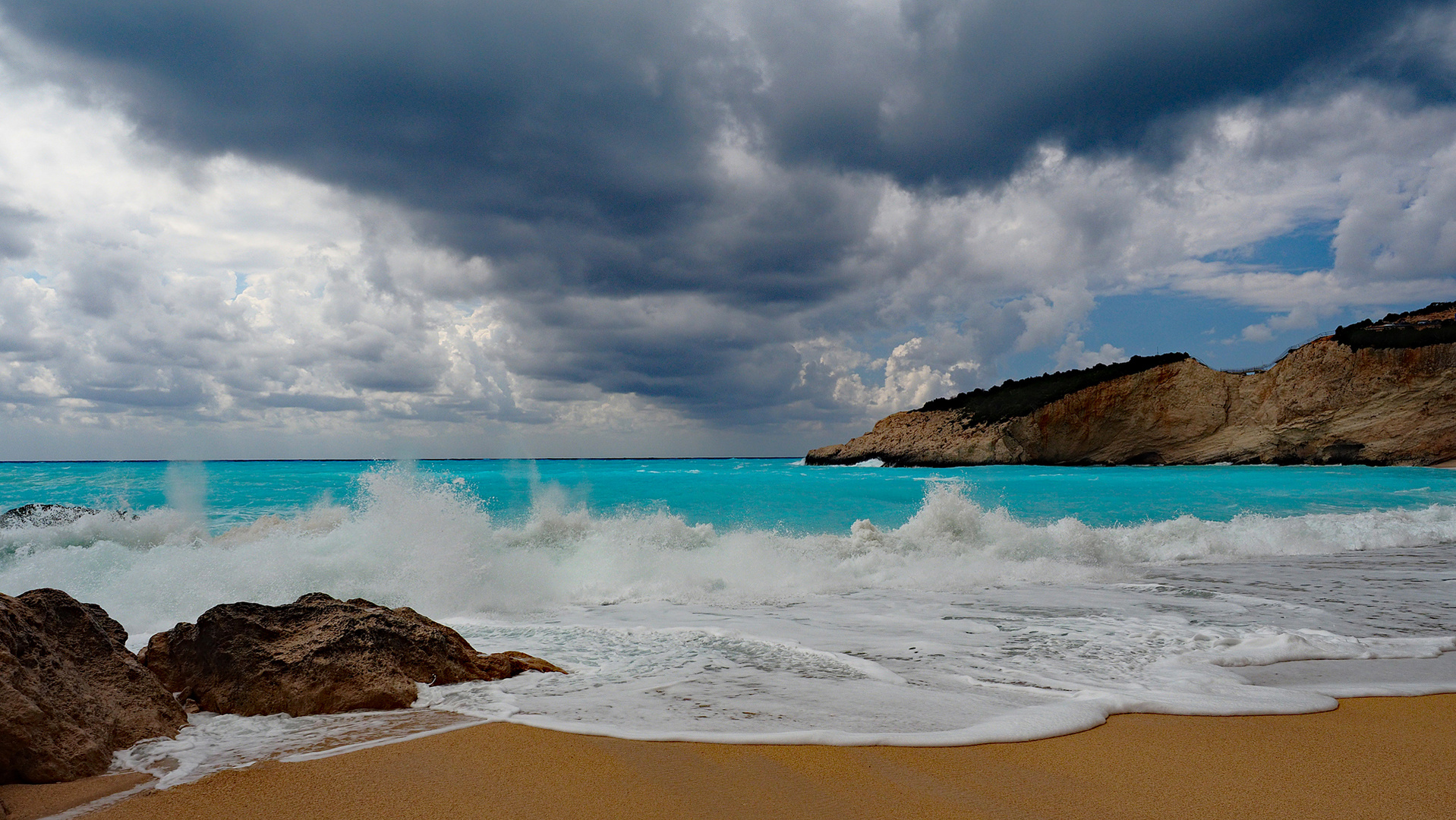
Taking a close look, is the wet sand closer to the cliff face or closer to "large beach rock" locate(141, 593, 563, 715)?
"large beach rock" locate(141, 593, 563, 715)

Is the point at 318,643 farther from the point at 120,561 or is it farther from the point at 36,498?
the point at 36,498

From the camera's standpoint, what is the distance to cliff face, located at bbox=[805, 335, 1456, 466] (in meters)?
42.6

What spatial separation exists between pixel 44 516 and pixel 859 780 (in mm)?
16185

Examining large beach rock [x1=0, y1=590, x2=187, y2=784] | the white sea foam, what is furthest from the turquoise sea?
large beach rock [x1=0, y1=590, x2=187, y2=784]

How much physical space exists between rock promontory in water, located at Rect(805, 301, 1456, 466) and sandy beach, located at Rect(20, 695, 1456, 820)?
56283 millimetres

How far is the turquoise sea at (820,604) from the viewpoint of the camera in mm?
3658

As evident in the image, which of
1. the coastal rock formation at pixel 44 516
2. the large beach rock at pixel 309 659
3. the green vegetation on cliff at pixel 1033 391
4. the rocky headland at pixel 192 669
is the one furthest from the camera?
the green vegetation on cliff at pixel 1033 391

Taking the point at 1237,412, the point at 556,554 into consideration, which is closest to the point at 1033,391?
the point at 1237,412

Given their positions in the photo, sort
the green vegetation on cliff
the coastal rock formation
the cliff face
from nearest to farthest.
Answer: the coastal rock formation < the cliff face < the green vegetation on cliff

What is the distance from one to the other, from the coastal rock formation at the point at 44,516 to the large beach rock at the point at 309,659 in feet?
38.2

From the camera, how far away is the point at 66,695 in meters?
3.07

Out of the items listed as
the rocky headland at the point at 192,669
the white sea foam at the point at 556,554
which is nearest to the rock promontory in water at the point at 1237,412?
the white sea foam at the point at 556,554

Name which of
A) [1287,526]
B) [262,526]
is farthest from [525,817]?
[1287,526]

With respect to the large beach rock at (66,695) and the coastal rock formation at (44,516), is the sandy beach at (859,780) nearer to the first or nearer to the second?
the large beach rock at (66,695)
